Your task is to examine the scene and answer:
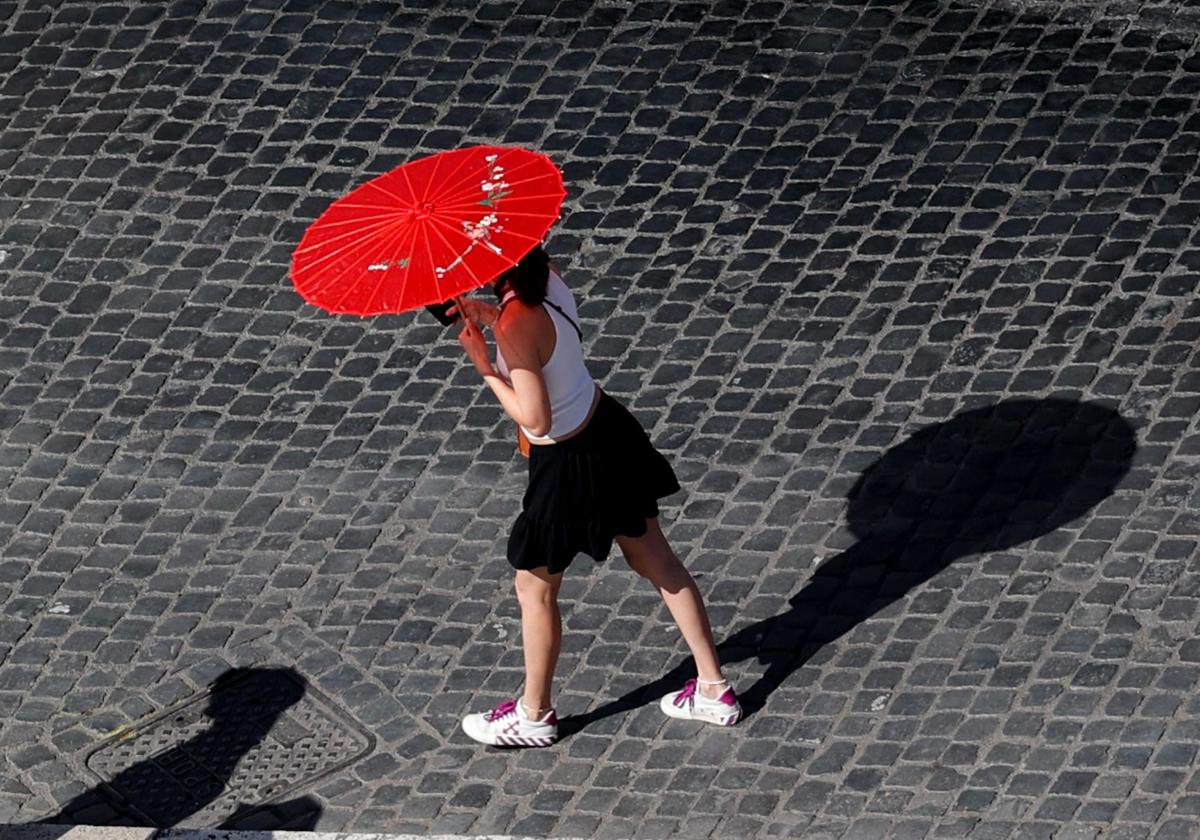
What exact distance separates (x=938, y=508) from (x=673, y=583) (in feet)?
4.72

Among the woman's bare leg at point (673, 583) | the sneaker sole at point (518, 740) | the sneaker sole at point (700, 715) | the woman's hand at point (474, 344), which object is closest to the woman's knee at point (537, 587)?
the woman's bare leg at point (673, 583)

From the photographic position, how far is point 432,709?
7.12m

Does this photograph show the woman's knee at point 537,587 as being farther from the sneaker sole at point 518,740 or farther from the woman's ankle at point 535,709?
the sneaker sole at point 518,740

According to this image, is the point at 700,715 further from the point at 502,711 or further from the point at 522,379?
the point at 522,379

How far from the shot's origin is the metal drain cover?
22.5 ft

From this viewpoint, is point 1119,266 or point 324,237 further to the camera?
point 1119,266

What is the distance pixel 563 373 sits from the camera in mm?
6238

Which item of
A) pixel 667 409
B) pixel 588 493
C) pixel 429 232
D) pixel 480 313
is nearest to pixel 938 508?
pixel 667 409

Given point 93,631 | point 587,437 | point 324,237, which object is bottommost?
point 93,631

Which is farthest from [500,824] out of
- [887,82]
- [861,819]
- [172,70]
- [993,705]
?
[172,70]

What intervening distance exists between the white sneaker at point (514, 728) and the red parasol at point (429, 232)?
65.9 inches

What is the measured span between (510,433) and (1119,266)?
8.82 feet

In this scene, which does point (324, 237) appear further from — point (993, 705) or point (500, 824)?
point (993, 705)

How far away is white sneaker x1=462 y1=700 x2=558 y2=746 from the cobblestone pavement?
0.21 feet
